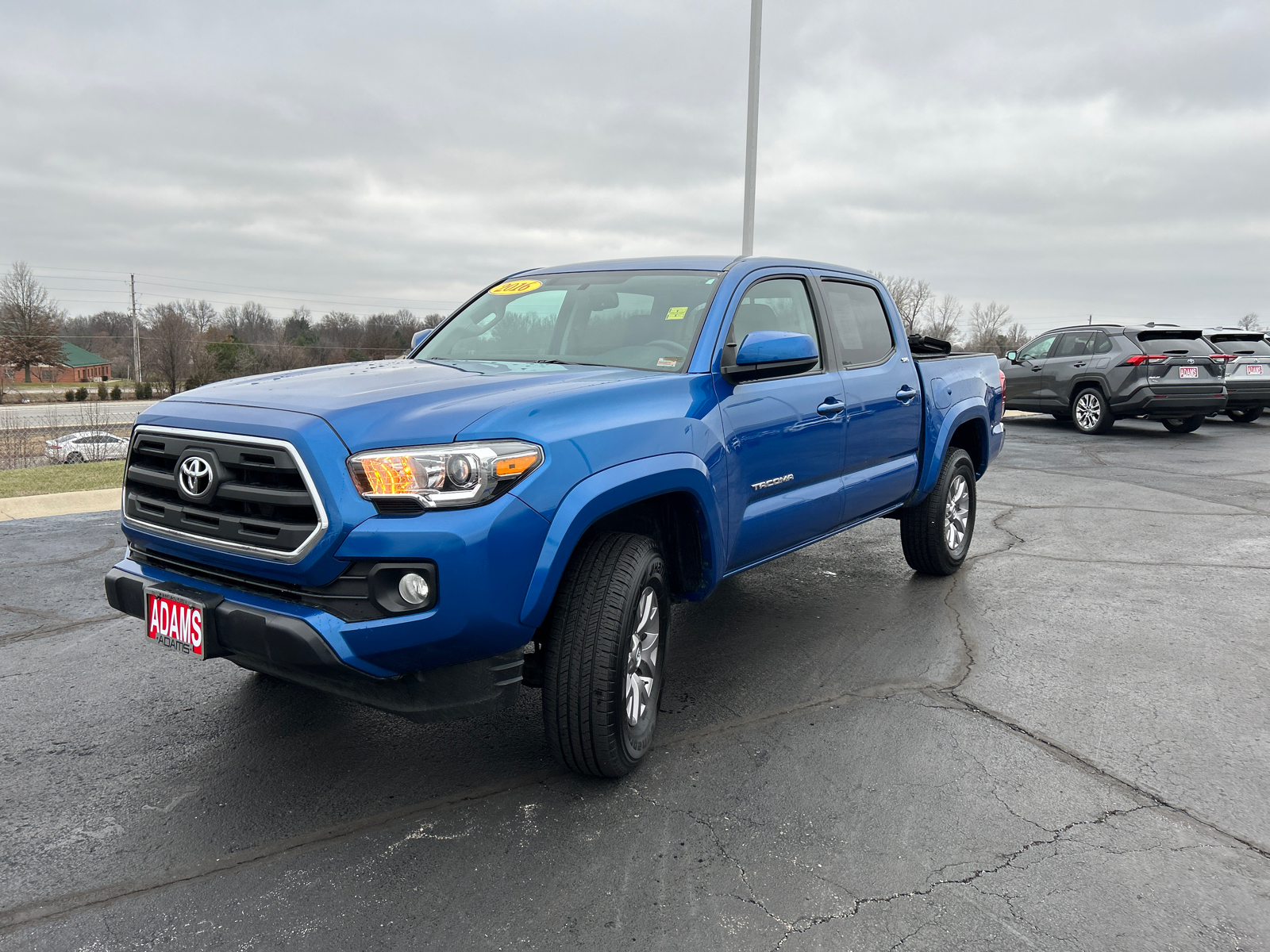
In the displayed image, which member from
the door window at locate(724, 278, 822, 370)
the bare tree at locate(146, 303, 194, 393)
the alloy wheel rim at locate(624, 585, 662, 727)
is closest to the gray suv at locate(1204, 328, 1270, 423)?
the door window at locate(724, 278, 822, 370)

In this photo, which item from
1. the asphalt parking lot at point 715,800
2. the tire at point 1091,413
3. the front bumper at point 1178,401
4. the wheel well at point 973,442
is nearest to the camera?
the asphalt parking lot at point 715,800

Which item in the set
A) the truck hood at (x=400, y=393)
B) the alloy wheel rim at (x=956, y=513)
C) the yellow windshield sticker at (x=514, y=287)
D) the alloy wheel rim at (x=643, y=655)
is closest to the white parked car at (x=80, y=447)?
the yellow windshield sticker at (x=514, y=287)

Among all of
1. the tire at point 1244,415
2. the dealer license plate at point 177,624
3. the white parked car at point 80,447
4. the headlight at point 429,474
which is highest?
the headlight at point 429,474

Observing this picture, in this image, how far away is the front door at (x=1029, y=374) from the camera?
16.5 m

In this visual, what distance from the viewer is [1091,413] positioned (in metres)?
15.6

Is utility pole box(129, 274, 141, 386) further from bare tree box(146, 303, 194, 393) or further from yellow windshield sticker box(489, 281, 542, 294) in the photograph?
yellow windshield sticker box(489, 281, 542, 294)

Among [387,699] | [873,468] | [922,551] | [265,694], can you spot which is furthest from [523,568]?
A: [922,551]

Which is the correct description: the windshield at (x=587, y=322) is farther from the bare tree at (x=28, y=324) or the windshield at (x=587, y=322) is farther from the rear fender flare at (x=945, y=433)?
the bare tree at (x=28, y=324)

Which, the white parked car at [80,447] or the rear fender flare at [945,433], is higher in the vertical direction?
the rear fender flare at [945,433]

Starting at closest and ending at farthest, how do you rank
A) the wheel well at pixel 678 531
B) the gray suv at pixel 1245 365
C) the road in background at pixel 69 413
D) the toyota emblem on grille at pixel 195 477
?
the toyota emblem on grille at pixel 195 477 → the wheel well at pixel 678 531 → the gray suv at pixel 1245 365 → the road in background at pixel 69 413

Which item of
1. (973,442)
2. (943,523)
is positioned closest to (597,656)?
(943,523)

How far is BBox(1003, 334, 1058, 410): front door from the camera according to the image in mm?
16516

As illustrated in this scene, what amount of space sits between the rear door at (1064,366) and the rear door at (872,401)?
1211cm

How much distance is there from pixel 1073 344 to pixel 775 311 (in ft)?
45.1
